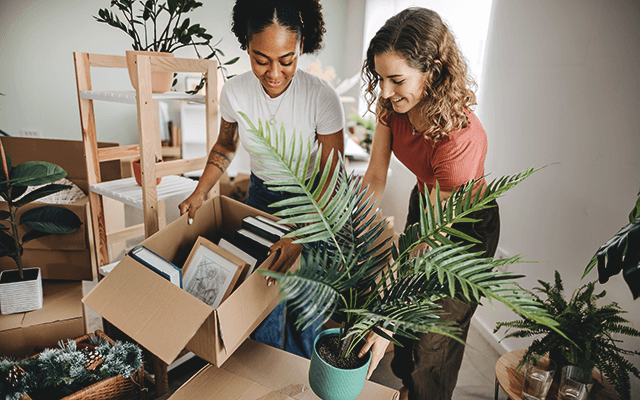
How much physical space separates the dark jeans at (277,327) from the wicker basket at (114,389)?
0.39 meters

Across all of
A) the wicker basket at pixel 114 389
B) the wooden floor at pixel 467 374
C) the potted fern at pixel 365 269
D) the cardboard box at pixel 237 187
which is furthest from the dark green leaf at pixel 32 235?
the cardboard box at pixel 237 187

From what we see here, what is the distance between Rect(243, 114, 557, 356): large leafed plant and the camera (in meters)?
0.67

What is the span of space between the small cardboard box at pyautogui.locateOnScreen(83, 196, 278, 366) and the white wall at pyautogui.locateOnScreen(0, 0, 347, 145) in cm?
330

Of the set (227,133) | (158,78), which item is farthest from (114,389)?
(158,78)

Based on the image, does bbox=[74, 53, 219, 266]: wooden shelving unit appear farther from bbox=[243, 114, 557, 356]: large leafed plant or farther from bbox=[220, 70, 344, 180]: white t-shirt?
bbox=[243, 114, 557, 356]: large leafed plant

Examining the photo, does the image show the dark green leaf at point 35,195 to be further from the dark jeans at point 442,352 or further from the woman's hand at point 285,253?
the dark jeans at point 442,352

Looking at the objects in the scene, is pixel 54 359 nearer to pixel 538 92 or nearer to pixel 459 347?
pixel 459 347

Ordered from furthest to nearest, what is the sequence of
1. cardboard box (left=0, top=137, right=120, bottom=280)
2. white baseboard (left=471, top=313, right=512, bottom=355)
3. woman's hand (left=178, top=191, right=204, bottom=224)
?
white baseboard (left=471, top=313, right=512, bottom=355)
cardboard box (left=0, top=137, right=120, bottom=280)
woman's hand (left=178, top=191, right=204, bottom=224)

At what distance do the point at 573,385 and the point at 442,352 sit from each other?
0.36 meters

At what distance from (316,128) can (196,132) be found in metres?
2.92

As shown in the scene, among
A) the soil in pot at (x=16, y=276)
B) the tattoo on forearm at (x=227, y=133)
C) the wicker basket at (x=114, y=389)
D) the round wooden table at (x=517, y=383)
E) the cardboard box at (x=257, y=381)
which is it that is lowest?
the wicker basket at (x=114, y=389)

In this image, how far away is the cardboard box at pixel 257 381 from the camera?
36.4 inches

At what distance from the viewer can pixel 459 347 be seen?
4.22 ft

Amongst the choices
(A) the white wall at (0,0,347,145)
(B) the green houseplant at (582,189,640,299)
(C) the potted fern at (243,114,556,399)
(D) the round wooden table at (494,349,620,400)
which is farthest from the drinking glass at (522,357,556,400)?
(A) the white wall at (0,0,347,145)
